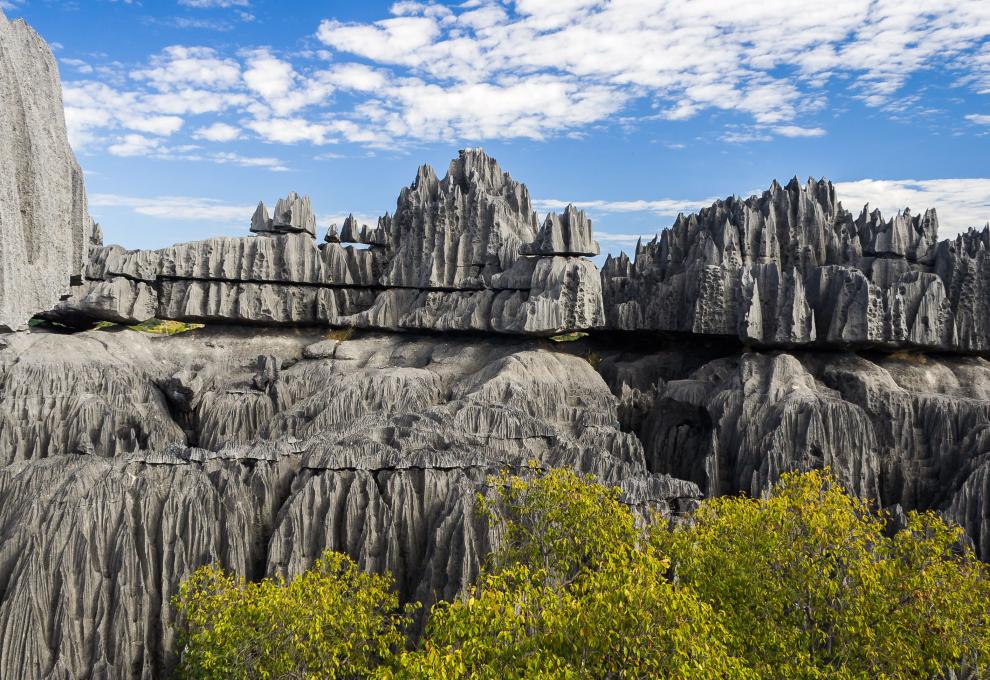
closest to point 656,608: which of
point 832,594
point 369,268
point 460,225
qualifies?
point 832,594

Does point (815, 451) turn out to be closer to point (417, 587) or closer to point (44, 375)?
point (417, 587)

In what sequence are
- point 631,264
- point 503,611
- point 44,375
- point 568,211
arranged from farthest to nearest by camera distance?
point 631,264, point 568,211, point 44,375, point 503,611

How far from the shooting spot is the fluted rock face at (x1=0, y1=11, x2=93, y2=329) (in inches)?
470

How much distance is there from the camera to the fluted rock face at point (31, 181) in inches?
470

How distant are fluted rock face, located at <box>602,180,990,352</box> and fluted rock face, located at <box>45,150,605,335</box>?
5.76m

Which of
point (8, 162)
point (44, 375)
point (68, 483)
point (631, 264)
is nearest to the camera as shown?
point (8, 162)

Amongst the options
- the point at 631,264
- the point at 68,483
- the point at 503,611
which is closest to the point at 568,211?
the point at 631,264

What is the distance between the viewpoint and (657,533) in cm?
Result: 2031

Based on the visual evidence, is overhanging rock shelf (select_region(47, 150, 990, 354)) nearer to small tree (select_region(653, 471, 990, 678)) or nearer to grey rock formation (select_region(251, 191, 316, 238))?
grey rock formation (select_region(251, 191, 316, 238))

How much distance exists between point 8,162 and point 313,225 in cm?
3863

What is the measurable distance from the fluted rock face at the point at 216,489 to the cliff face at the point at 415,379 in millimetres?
98

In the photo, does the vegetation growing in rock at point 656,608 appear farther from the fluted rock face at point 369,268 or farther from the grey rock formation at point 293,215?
the grey rock formation at point 293,215

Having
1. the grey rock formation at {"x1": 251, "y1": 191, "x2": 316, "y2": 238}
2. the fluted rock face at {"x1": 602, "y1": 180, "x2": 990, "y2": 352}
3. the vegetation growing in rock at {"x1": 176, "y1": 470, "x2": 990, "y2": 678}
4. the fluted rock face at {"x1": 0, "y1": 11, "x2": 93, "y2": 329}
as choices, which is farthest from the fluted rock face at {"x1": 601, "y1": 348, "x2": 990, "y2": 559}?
the fluted rock face at {"x1": 0, "y1": 11, "x2": 93, "y2": 329}

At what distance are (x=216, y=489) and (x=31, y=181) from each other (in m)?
14.2
